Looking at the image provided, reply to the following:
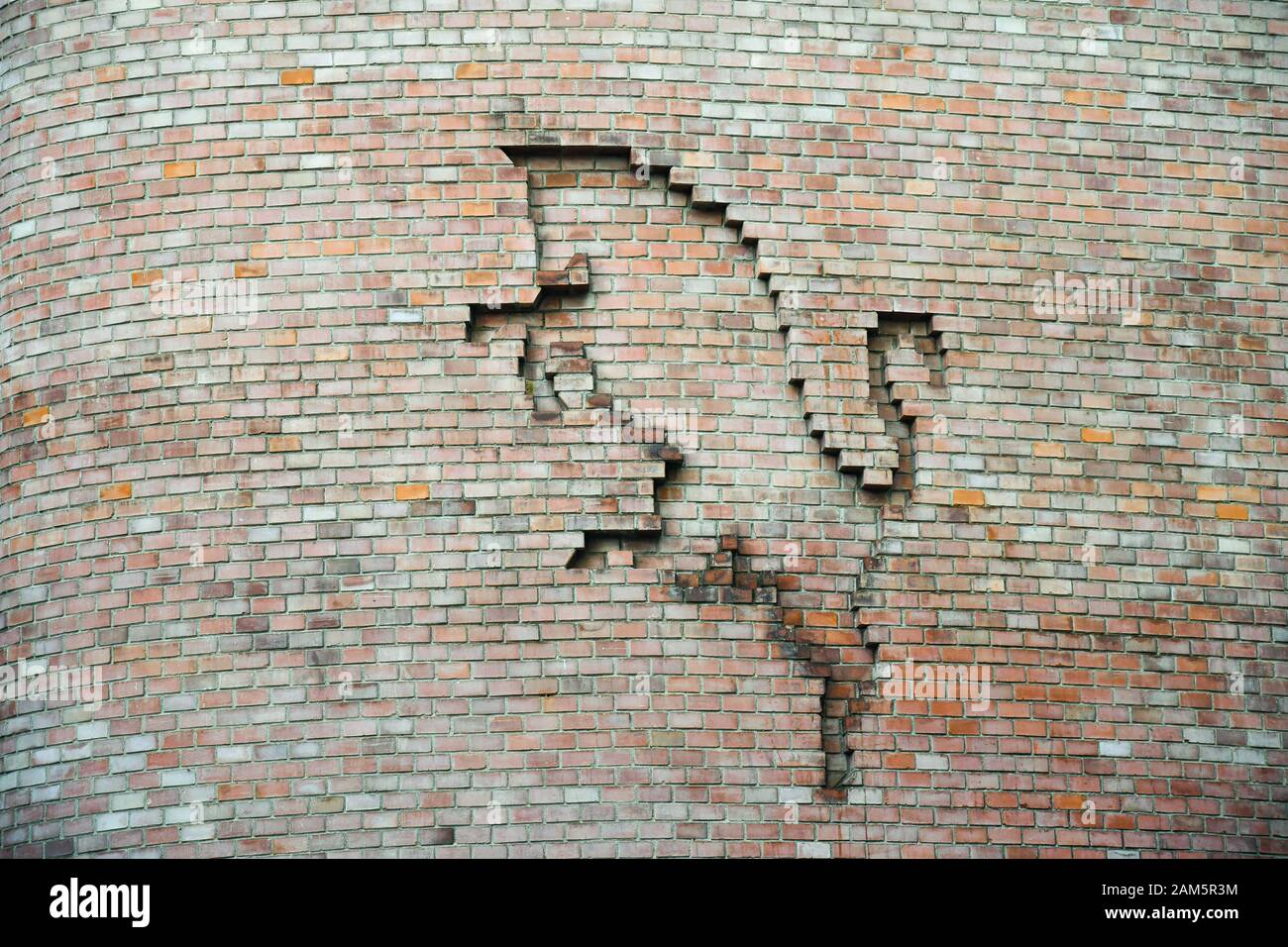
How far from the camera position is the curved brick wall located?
291 inches

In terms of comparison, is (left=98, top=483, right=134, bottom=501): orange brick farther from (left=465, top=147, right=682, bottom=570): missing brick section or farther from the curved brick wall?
(left=465, top=147, right=682, bottom=570): missing brick section

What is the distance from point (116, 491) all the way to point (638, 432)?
2119 mm

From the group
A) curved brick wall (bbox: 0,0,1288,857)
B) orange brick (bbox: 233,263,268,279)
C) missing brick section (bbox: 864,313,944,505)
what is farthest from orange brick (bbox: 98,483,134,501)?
missing brick section (bbox: 864,313,944,505)

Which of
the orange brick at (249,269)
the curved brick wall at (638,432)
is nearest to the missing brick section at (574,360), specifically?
the curved brick wall at (638,432)

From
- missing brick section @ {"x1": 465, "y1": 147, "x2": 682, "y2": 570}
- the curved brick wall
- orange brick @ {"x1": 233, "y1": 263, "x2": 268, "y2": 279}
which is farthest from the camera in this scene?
orange brick @ {"x1": 233, "y1": 263, "x2": 268, "y2": 279}

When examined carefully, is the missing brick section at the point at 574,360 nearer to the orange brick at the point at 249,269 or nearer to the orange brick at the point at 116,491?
the orange brick at the point at 249,269

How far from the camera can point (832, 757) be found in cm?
754

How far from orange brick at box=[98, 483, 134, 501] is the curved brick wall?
29 mm

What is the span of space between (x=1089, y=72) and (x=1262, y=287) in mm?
1194

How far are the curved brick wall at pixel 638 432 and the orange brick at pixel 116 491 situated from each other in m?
0.03

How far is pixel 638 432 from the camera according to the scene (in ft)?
25.3

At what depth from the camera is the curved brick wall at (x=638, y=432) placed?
7.39 meters

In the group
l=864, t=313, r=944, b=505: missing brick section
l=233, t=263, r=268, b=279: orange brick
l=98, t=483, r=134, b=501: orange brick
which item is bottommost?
l=98, t=483, r=134, b=501: orange brick

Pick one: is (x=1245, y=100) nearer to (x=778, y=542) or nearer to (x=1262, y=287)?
(x=1262, y=287)
